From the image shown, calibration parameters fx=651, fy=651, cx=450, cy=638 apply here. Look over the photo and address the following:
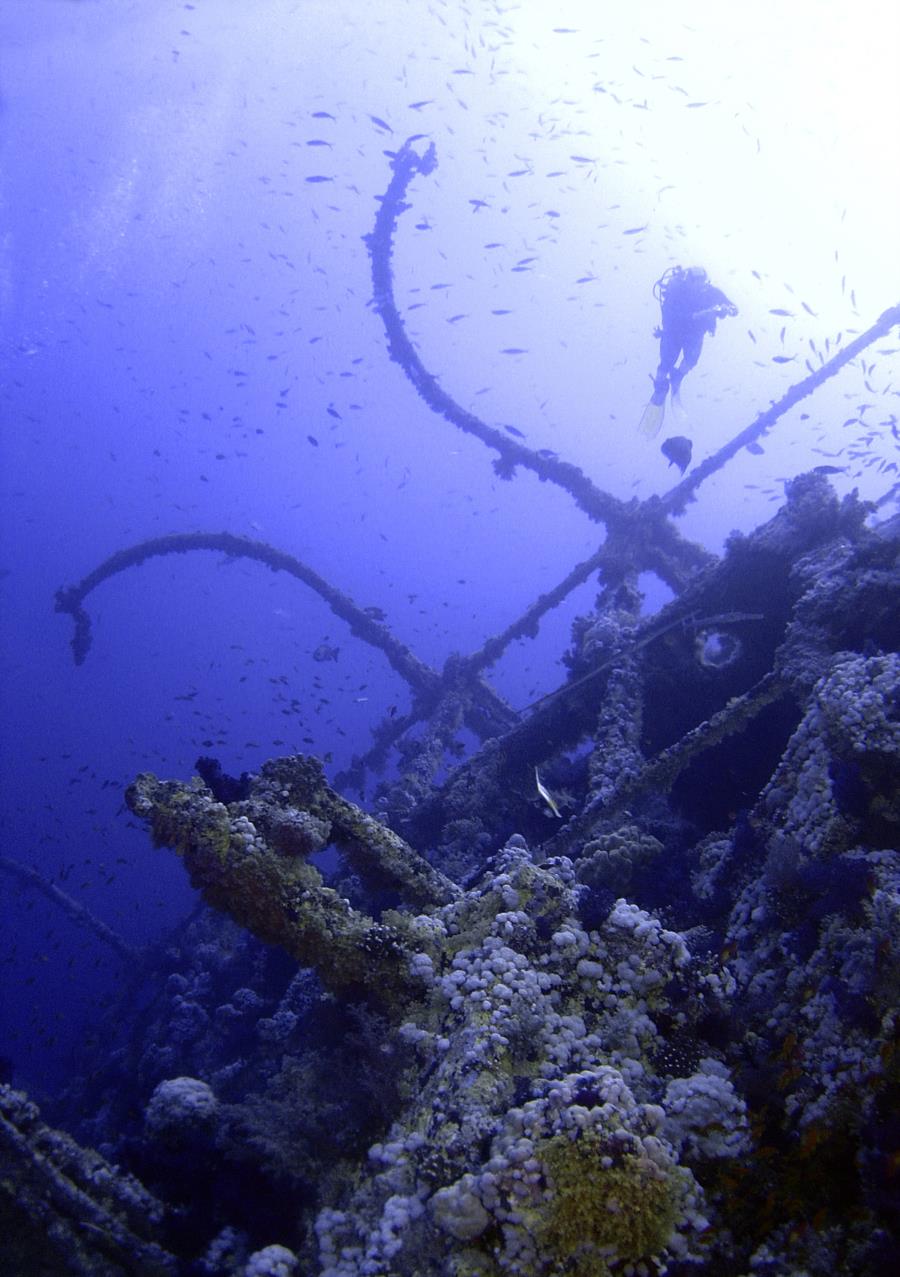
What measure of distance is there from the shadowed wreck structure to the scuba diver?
421cm

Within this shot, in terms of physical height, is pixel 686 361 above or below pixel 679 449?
above

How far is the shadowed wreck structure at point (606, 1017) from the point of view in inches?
107

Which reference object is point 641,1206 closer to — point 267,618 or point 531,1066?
point 531,1066

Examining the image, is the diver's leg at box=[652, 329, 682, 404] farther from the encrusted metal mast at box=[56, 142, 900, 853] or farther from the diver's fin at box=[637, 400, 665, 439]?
the encrusted metal mast at box=[56, 142, 900, 853]

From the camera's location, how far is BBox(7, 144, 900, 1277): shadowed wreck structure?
2719mm

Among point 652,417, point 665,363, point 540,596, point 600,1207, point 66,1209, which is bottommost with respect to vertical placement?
point 66,1209

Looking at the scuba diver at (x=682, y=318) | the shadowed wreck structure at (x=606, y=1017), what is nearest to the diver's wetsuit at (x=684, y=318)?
the scuba diver at (x=682, y=318)

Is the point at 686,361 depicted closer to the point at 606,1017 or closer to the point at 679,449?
the point at 679,449

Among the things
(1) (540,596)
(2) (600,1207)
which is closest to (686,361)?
(1) (540,596)

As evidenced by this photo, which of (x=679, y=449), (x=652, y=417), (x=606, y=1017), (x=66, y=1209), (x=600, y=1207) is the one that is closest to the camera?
(x=600, y=1207)

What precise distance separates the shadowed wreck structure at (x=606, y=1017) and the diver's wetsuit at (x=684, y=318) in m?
4.22

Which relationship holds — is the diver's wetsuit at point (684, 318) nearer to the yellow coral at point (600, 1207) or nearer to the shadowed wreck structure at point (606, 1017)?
the shadowed wreck structure at point (606, 1017)

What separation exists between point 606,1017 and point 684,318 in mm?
10808

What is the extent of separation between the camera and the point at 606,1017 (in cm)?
393
